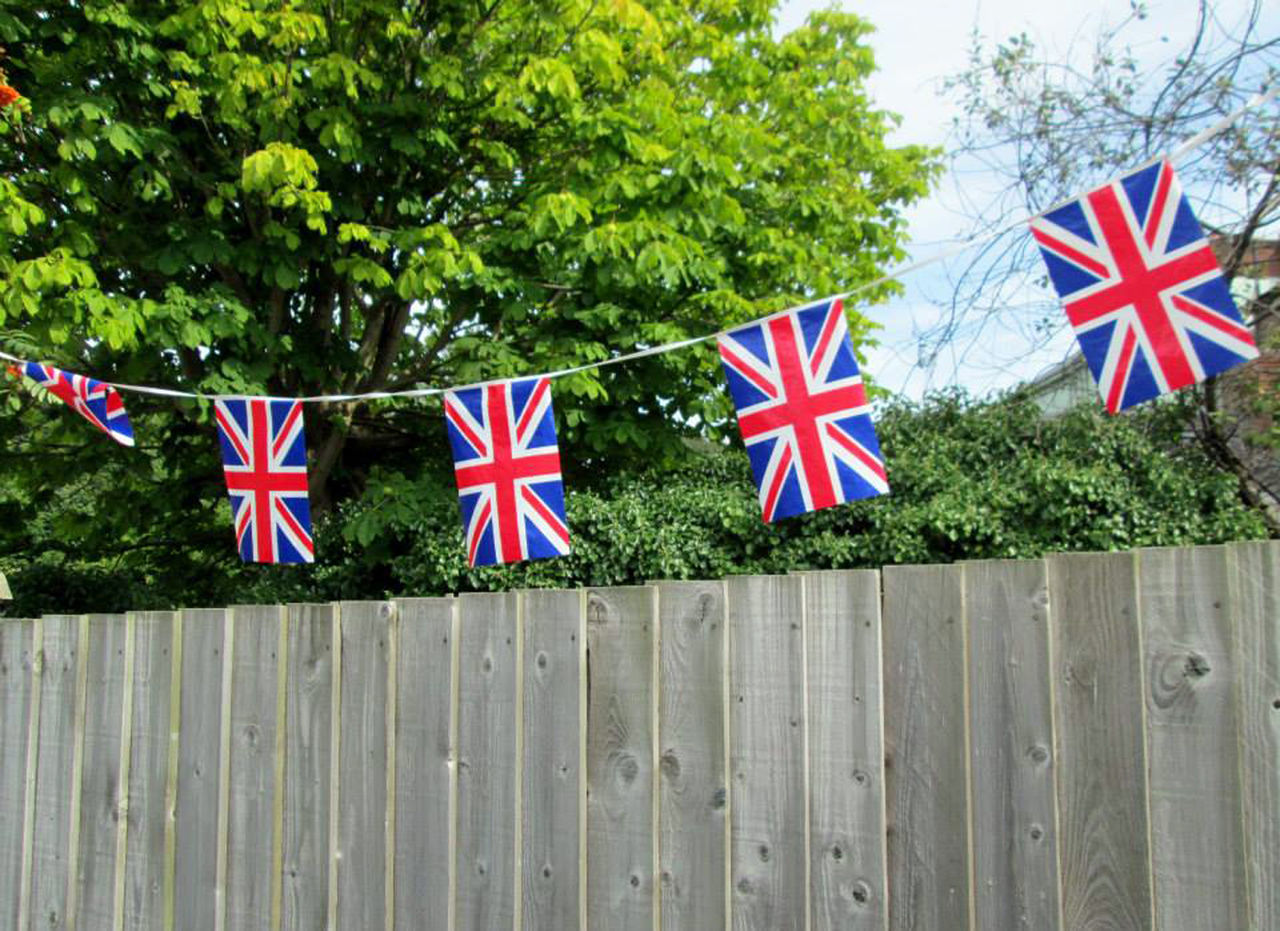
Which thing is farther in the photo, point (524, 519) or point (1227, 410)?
point (1227, 410)

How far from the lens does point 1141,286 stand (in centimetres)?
353

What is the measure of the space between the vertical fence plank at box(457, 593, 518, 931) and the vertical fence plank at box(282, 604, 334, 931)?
0.46 metres

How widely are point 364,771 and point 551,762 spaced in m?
0.60

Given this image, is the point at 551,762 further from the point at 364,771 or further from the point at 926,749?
the point at 926,749

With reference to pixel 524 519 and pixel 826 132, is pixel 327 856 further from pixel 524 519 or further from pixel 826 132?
pixel 826 132

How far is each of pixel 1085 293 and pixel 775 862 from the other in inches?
90.7

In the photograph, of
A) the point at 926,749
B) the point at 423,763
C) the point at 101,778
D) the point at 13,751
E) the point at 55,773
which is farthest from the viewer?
the point at 13,751

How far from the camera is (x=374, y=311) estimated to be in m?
8.59

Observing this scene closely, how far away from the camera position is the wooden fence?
186cm

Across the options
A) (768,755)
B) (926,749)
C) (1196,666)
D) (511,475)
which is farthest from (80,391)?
(1196,666)

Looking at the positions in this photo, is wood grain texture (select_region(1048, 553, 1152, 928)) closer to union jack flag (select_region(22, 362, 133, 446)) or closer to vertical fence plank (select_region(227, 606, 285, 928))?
vertical fence plank (select_region(227, 606, 285, 928))

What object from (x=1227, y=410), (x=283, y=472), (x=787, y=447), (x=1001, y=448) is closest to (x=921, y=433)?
(x=1001, y=448)

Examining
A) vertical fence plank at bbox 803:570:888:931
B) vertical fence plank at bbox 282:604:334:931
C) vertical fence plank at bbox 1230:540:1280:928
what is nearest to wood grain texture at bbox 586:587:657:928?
vertical fence plank at bbox 803:570:888:931

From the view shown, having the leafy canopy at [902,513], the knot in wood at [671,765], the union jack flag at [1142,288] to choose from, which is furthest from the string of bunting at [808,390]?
the knot in wood at [671,765]
